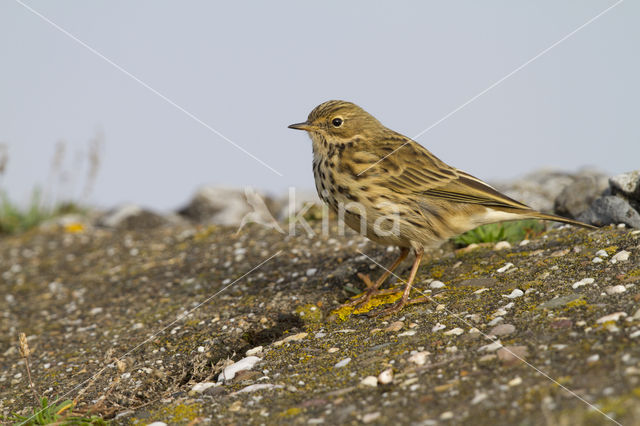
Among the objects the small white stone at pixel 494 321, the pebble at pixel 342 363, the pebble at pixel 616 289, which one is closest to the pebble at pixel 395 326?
the pebble at pixel 342 363

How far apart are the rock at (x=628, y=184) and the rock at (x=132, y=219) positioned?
7.33 m

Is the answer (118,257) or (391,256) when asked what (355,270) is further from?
(118,257)

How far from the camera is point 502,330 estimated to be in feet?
12.0

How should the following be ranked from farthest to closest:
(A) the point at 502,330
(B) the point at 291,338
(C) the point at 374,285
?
(C) the point at 374,285
(B) the point at 291,338
(A) the point at 502,330

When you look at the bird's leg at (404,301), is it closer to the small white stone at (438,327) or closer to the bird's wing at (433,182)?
the small white stone at (438,327)

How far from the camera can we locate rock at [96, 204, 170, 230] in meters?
10.4

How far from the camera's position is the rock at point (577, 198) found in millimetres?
6641

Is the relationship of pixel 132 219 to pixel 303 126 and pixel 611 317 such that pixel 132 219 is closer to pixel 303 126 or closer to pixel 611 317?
pixel 303 126

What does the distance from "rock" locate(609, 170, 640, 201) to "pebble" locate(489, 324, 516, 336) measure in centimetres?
255

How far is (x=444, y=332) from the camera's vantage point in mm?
3904

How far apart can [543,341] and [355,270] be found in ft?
8.82

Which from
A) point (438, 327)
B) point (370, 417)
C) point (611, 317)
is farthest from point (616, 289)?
point (370, 417)

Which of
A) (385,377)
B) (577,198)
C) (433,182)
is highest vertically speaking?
(433,182)

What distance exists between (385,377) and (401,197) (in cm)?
195
